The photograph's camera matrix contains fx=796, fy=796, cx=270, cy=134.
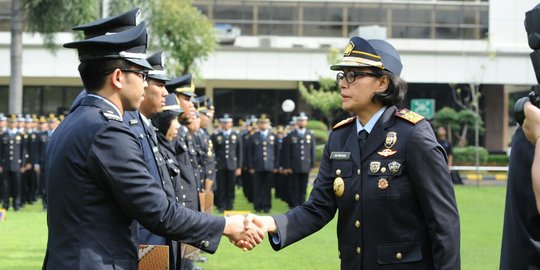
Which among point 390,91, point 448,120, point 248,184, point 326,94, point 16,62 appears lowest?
point 248,184

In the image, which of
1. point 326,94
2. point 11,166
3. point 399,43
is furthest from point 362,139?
point 399,43

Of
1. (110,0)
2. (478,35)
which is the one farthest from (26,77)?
(478,35)

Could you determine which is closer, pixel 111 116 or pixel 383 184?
pixel 111 116

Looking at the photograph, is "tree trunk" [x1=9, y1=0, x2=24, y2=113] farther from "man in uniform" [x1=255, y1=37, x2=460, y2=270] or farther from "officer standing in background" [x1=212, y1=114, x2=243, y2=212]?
"man in uniform" [x1=255, y1=37, x2=460, y2=270]

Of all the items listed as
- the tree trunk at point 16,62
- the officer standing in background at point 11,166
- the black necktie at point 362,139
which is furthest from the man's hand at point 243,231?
the tree trunk at point 16,62

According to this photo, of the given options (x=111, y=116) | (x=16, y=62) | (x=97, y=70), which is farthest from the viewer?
(x=16, y=62)

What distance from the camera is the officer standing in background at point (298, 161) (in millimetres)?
18188

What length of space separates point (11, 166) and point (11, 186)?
48cm

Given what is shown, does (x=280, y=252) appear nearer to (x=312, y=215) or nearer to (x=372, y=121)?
(x=312, y=215)

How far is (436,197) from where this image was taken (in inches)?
159

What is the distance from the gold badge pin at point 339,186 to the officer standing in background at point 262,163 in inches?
521

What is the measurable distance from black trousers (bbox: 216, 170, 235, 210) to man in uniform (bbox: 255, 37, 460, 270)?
522 inches

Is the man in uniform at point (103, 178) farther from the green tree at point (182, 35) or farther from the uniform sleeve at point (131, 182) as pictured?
the green tree at point (182, 35)

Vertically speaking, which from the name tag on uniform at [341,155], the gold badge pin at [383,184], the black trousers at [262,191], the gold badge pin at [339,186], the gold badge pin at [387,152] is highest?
the gold badge pin at [387,152]
